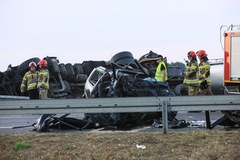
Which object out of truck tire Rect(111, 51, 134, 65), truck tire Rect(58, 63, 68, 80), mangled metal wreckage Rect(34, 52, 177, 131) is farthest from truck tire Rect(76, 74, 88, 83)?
mangled metal wreckage Rect(34, 52, 177, 131)

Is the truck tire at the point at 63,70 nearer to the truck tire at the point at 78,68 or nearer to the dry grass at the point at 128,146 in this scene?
the truck tire at the point at 78,68

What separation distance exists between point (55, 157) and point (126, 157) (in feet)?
3.13

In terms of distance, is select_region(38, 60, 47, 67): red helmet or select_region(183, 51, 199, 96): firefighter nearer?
select_region(183, 51, 199, 96): firefighter

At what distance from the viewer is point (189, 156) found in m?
5.21

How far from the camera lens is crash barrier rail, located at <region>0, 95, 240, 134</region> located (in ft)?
21.6

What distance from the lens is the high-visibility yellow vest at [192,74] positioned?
10406 mm

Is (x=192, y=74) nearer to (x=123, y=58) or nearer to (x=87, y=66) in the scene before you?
(x=123, y=58)

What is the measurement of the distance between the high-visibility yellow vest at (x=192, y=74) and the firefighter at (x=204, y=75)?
0.19 m

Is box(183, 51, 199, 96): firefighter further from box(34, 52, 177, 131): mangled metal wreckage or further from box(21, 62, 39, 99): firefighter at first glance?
box(21, 62, 39, 99): firefighter

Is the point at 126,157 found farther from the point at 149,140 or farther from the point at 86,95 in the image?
the point at 86,95

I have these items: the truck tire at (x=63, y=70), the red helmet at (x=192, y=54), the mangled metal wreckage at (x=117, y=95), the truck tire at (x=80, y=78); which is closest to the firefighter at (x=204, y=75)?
the red helmet at (x=192, y=54)

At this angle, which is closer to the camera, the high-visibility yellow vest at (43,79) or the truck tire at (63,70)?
the high-visibility yellow vest at (43,79)

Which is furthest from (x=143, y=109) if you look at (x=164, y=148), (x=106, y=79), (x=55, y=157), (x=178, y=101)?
(x=106, y=79)

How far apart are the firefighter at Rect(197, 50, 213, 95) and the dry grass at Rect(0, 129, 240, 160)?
3509 millimetres
